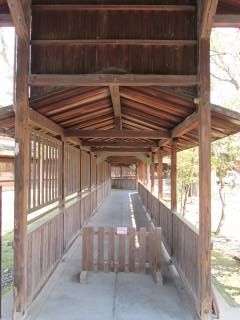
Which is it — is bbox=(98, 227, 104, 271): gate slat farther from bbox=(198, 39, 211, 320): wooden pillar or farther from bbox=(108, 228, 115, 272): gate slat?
bbox=(198, 39, 211, 320): wooden pillar

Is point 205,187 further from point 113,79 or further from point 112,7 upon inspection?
point 112,7

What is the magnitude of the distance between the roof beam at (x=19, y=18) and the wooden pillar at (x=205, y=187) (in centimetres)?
232

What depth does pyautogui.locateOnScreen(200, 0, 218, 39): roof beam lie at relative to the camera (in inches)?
164

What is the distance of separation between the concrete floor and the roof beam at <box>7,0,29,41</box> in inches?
142

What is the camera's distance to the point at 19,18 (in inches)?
169

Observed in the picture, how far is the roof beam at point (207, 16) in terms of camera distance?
4.17 meters

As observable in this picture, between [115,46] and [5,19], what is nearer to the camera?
[5,19]

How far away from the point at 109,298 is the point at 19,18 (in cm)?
402

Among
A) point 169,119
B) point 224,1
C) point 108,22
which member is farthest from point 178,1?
point 169,119

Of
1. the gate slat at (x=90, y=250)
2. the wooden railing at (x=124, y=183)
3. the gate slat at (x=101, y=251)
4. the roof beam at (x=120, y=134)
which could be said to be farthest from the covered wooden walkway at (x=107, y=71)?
the wooden railing at (x=124, y=183)

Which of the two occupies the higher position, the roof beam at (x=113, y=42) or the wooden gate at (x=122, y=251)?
the roof beam at (x=113, y=42)

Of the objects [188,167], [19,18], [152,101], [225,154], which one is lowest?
[188,167]

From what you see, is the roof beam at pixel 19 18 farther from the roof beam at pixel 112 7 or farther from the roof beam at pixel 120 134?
the roof beam at pixel 120 134

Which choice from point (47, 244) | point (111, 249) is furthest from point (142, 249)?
point (47, 244)
